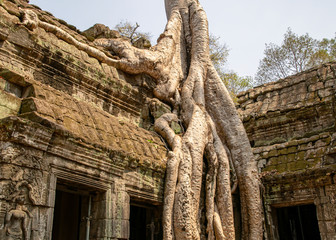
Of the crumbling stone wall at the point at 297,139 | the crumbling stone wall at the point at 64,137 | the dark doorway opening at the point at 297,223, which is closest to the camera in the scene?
the crumbling stone wall at the point at 64,137

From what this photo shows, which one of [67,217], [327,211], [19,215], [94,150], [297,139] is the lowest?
[19,215]

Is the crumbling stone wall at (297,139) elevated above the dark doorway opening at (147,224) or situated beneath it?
elevated above

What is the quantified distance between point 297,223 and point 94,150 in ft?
20.1

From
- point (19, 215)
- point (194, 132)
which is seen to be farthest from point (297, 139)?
point (19, 215)

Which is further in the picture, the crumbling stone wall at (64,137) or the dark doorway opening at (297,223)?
the dark doorway opening at (297,223)

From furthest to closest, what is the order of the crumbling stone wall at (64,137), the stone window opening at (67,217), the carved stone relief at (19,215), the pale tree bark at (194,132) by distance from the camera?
the stone window opening at (67,217)
the pale tree bark at (194,132)
the crumbling stone wall at (64,137)
the carved stone relief at (19,215)

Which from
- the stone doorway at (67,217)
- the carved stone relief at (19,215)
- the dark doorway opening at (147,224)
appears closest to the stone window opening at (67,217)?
the stone doorway at (67,217)

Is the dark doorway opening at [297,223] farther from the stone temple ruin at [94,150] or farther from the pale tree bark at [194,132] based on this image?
the pale tree bark at [194,132]

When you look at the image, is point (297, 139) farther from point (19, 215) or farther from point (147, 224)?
point (19, 215)

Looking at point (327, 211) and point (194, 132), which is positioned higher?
point (194, 132)

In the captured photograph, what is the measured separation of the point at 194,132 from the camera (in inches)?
231

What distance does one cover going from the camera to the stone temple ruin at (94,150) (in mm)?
3307

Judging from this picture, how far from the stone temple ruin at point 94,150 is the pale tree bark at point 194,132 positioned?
0.67 feet

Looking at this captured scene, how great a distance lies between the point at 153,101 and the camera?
20.8 ft
